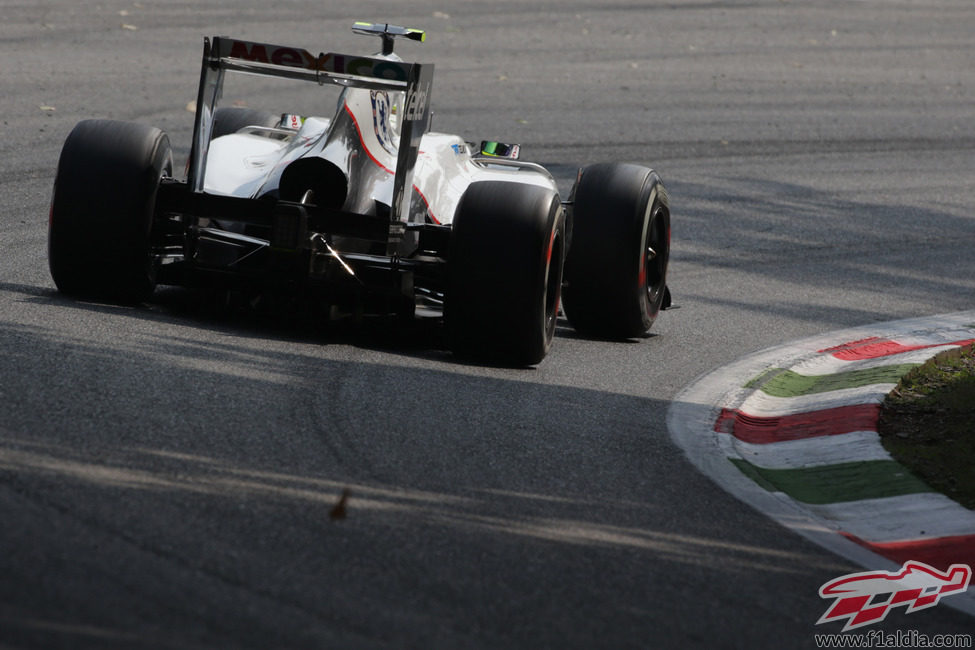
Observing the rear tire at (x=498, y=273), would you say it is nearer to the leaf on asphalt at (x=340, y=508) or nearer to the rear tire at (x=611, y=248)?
the rear tire at (x=611, y=248)

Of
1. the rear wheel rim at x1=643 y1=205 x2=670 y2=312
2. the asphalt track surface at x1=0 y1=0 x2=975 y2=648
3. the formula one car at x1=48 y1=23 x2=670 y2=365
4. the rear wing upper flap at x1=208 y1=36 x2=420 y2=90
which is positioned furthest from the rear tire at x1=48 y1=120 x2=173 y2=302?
the rear wheel rim at x1=643 y1=205 x2=670 y2=312

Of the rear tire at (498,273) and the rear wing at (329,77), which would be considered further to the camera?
the rear wing at (329,77)

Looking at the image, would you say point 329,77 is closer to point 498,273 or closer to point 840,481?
point 498,273

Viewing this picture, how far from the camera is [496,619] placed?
3.72 m

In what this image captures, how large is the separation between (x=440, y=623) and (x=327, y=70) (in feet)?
12.8

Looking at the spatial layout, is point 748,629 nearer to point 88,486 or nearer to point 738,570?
point 738,570

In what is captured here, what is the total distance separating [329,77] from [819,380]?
307 centimetres

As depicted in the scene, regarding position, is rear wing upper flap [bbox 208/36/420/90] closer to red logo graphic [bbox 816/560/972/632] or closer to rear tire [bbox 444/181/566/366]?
rear tire [bbox 444/181/566/366]

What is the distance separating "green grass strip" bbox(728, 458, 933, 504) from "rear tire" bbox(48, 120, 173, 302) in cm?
315

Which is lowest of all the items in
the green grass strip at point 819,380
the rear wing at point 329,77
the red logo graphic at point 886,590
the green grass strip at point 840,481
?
the green grass strip at point 819,380

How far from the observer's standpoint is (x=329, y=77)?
7062mm

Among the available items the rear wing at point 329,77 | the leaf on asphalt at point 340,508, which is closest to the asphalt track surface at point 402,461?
the leaf on asphalt at point 340,508

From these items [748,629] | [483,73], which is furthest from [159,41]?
[748,629]

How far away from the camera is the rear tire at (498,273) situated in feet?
21.9
